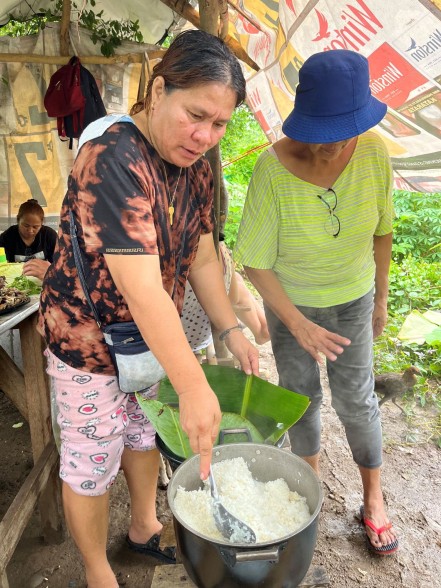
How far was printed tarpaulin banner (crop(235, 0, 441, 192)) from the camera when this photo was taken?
1936 millimetres

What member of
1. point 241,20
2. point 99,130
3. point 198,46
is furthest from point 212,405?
point 241,20

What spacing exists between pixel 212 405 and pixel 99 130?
0.89 meters

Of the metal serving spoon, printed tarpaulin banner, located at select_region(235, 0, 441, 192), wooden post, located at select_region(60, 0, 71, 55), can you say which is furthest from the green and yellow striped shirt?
wooden post, located at select_region(60, 0, 71, 55)

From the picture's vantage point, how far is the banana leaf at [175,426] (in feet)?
5.54

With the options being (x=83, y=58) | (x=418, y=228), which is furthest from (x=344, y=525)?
(x=418, y=228)

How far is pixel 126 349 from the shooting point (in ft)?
5.52

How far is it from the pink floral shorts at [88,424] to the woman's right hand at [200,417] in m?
0.62

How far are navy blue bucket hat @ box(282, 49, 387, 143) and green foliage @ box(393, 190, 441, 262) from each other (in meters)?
5.76

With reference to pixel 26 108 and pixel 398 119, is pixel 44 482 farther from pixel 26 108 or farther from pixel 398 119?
pixel 26 108

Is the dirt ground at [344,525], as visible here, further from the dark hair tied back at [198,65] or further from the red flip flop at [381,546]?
the dark hair tied back at [198,65]

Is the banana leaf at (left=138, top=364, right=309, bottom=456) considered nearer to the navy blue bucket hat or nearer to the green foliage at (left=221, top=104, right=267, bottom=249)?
the navy blue bucket hat

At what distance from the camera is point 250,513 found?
5.09ft

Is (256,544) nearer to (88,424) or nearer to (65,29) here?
(88,424)

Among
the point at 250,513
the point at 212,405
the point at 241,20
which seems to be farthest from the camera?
the point at 241,20
